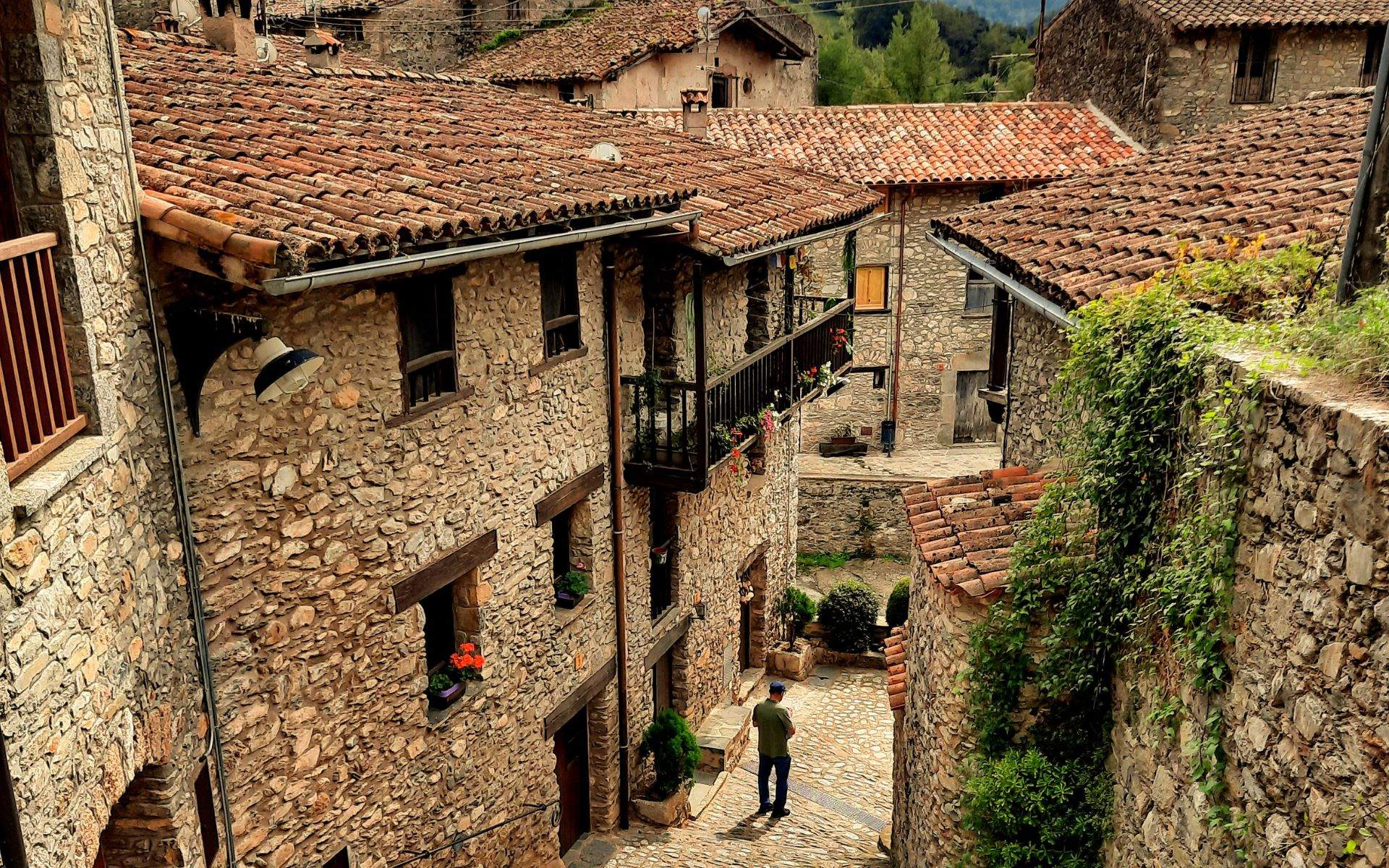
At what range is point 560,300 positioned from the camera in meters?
9.41

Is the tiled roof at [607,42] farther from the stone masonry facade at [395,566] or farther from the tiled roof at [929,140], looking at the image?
the stone masonry facade at [395,566]

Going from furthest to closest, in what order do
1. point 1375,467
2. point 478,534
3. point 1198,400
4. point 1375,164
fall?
point 478,534, point 1198,400, point 1375,164, point 1375,467

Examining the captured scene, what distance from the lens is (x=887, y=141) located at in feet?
73.4

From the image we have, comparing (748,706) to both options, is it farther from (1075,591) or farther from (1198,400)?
(1198,400)

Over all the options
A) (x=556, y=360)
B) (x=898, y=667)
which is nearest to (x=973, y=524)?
(x=898, y=667)

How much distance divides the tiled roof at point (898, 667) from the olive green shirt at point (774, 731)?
4.86 ft

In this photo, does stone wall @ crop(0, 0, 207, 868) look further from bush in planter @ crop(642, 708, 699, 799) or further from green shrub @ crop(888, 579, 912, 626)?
green shrub @ crop(888, 579, 912, 626)

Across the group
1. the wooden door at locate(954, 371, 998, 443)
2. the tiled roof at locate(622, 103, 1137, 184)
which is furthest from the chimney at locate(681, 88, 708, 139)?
the wooden door at locate(954, 371, 998, 443)

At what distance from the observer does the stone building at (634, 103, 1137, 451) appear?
21562 millimetres

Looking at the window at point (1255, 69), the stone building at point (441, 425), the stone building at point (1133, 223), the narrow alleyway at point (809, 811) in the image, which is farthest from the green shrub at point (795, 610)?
the window at point (1255, 69)

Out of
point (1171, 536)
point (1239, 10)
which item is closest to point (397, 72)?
point (1171, 536)

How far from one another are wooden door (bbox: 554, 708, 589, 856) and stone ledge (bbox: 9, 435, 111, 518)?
258 inches

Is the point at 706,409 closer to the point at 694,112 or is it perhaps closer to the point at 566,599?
the point at 566,599

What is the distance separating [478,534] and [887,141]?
1671 cm
